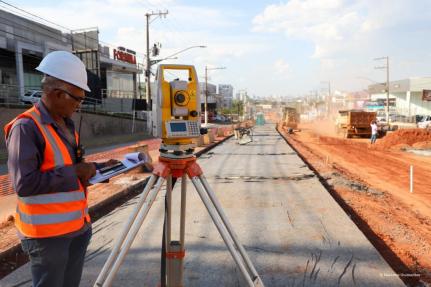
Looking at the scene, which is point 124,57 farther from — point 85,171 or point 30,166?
point 30,166

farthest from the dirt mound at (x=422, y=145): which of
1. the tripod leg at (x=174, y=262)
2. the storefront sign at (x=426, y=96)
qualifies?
the storefront sign at (x=426, y=96)

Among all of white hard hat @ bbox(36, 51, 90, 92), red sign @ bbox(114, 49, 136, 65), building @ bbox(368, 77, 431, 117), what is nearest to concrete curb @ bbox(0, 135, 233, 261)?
white hard hat @ bbox(36, 51, 90, 92)

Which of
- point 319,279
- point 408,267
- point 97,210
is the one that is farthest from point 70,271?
point 97,210

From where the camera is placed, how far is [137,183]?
9.33m

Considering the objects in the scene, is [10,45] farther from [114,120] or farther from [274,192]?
[274,192]

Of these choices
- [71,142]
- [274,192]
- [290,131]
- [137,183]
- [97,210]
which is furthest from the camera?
[290,131]

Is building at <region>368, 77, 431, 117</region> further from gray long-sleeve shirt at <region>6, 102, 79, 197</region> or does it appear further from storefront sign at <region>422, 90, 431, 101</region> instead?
gray long-sleeve shirt at <region>6, 102, 79, 197</region>

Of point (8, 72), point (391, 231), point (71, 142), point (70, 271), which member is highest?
A: point (8, 72)

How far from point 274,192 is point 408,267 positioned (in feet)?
13.1

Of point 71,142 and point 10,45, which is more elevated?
point 10,45

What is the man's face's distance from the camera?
89.5 inches

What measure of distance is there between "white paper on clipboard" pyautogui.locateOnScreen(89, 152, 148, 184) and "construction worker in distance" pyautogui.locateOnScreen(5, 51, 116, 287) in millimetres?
77

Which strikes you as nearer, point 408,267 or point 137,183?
point 408,267

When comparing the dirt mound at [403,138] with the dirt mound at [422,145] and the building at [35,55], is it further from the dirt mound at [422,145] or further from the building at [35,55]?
the building at [35,55]
